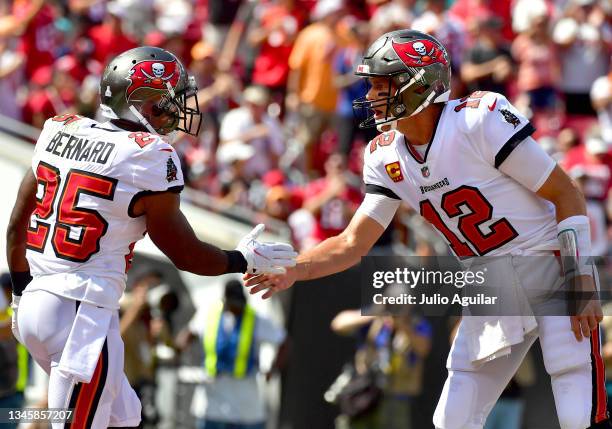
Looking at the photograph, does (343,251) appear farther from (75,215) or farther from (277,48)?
(277,48)

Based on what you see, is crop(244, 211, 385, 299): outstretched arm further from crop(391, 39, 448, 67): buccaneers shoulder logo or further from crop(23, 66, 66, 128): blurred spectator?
crop(23, 66, 66, 128): blurred spectator

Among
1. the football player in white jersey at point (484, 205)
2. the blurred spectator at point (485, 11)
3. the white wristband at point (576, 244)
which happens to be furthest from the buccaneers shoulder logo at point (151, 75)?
the blurred spectator at point (485, 11)

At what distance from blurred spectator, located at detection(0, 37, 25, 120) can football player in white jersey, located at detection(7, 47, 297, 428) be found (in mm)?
7201

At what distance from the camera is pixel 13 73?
12.6 m

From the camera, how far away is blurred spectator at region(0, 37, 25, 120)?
41.3 feet

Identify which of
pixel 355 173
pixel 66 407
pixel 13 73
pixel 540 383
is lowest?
pixel 66 407

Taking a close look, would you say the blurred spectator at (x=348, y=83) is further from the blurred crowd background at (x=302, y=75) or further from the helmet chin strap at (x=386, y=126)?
the helmet chin strap at (x=386, y=126)

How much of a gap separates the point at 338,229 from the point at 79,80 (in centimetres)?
354

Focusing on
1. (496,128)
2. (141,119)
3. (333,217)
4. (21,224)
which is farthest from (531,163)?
(333,217)

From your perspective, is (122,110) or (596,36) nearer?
(122,110)

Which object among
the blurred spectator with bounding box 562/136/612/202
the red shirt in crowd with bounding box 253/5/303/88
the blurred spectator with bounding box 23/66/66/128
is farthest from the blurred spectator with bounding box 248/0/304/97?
the blurred spectator with bounding box 562/136/612/202

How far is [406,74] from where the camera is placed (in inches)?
228

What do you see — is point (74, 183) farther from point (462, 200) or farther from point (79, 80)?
point (79, 80)

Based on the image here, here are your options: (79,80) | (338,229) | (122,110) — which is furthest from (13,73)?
(122,110)
